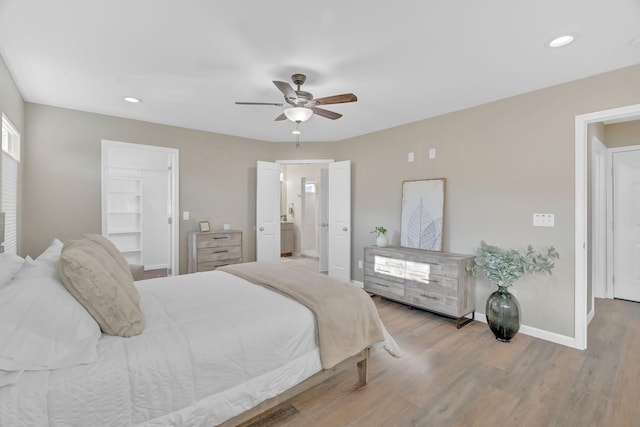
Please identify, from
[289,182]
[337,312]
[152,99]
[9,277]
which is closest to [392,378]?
[337,312]

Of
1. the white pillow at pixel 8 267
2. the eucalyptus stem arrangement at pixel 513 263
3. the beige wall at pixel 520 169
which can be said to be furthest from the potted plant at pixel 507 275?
the white pillow at pixel 8 267

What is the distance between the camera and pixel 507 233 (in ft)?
10.8

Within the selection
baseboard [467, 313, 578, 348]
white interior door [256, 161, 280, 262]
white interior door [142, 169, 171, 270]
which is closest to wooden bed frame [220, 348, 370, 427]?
baseboard [467, 313, 578, 348]

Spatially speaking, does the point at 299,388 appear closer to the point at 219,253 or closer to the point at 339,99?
the point at 339,99

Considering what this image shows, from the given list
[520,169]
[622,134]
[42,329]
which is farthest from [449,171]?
[42,329]

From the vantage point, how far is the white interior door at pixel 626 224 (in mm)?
4020

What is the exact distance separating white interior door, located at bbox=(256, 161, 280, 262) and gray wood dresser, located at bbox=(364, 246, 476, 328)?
175 centimetres

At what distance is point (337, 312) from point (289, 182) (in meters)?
6.59

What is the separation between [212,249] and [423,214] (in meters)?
3.00

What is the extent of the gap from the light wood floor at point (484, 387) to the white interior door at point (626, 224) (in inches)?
57.0

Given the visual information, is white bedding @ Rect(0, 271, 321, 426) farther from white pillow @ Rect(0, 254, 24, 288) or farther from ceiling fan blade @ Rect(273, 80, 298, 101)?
ceiling fan blade @ Rect(273, 80, 298, 101)

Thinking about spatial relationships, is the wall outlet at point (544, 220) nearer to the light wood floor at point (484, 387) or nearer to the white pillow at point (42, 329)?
the light wood floor at point (484, 387)

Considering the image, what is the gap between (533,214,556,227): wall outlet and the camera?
2.99 metres

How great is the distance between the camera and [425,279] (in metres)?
3.60
